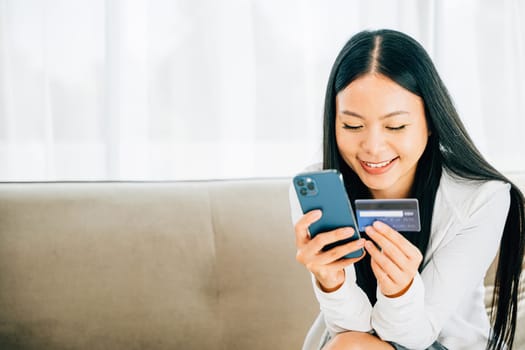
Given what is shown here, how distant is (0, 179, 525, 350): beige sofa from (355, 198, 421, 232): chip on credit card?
50 centimetres

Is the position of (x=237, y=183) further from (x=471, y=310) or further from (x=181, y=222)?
(x=471, y=310)

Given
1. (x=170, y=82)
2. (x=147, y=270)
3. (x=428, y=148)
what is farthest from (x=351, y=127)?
(x=170, y=82)

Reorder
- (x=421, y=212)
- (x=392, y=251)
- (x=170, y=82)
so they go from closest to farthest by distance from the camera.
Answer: (x=392, y=251) → (x=421, y=212) → (x=170, y=82)

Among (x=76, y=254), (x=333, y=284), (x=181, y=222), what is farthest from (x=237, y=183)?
(x=333, y=284)

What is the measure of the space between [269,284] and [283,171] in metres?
0.49

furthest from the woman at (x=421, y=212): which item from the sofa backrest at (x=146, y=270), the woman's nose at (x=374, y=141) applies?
the sofa backrest at (x=146, y=270)

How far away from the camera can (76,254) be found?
1277mm

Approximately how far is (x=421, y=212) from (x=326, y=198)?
320 millimetres

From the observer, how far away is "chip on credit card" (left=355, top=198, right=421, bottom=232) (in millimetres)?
894

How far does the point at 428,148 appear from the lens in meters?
1.11

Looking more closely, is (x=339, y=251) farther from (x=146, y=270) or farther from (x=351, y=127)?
(x=146, y=270)

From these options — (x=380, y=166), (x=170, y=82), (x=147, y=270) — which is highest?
(x=170, y=82)

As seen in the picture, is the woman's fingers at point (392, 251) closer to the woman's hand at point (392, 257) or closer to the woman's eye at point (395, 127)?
the woman's hand at point (392, 257)

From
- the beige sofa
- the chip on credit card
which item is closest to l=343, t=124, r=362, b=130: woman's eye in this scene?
the chip on credit card
